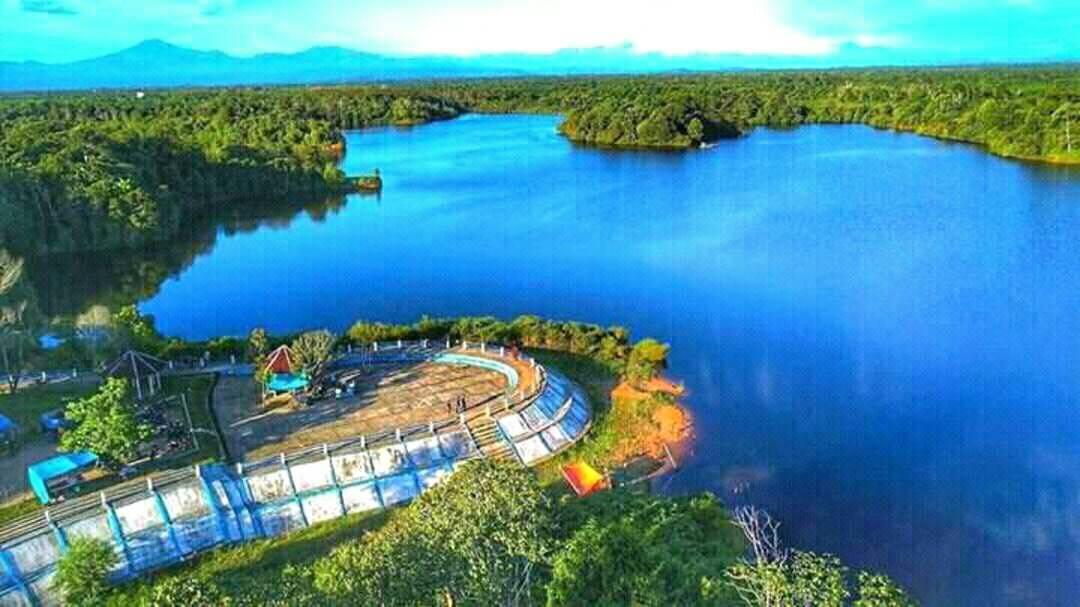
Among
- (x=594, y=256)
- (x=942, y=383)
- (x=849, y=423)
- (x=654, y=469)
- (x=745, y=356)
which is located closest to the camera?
(x=654, y=469)

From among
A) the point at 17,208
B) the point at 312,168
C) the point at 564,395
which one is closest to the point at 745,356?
the point at 564,395

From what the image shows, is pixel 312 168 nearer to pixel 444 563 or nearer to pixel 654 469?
pixel 654 469

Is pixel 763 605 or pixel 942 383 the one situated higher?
pixel 763 605

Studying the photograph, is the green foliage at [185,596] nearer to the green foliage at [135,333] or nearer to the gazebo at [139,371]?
the gazebo at [139,371]

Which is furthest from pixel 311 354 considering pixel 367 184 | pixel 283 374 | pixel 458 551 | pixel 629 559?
pixel 367 184

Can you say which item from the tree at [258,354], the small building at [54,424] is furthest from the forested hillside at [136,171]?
the small building at [54,424]

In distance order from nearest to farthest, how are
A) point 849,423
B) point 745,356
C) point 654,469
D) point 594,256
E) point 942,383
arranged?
point 654,469 → point 849,423 → point 942,383 → point 745,356 → point 594,256
